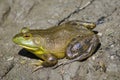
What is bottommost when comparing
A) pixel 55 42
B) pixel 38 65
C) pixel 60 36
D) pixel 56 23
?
pixel 38 65

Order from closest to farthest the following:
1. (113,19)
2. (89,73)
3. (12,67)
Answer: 1. (89,73)
2. (12,67)
3. (113,19)

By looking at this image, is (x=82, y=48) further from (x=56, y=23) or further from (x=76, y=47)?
(x=56, y=23)

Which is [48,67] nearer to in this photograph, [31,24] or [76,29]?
[76,29]

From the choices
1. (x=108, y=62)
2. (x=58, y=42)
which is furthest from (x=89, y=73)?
(x=58, y=42)

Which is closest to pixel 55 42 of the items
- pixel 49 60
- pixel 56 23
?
pixel 49 60

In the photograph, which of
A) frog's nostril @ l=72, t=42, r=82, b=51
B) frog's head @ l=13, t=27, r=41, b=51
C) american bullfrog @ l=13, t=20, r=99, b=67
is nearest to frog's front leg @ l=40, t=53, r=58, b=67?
american bullfrog @ l=13, t=20, r=99, b=67

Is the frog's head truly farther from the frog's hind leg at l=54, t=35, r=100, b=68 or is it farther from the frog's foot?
the frog's hind leg at l=54, t=35, r=100, b=68
